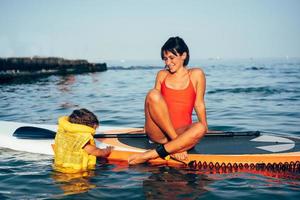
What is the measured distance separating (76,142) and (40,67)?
51021mm

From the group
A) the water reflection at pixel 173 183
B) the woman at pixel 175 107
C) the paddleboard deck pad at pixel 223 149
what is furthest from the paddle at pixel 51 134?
the water reflection at pixel 173 183

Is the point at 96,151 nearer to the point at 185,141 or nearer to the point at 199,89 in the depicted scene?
the point at 185,141

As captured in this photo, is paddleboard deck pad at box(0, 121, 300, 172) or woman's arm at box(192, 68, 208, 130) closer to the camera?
paddleboard deck pad at box(0, 121, 300, 172)

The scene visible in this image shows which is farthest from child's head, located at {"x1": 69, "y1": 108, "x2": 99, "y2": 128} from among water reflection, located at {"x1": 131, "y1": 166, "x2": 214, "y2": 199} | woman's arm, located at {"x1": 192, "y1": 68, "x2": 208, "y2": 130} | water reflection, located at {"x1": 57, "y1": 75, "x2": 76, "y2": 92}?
water reflection, located at {"x1": 57, "y1": 75, "x2": 76, "y2": 92}

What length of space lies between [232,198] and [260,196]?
1.10 ft

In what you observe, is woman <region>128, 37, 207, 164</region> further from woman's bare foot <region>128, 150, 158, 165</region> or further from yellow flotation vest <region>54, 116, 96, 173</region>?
yellow flotation vest <region>54, 116, 96, 173</region>

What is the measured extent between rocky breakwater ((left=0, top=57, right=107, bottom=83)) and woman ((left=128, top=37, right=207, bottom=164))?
120 feet

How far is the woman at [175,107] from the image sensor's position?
4.75 metres

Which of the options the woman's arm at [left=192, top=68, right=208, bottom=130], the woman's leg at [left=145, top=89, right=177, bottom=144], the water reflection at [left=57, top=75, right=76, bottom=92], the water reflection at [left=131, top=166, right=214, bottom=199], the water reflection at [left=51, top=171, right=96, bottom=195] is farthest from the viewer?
the water reflection at [left=57, top=75, right=76, bottom=92]

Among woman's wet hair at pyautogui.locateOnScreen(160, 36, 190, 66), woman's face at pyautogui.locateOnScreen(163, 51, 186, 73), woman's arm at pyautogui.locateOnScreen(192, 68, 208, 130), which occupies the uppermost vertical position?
woman's wet hair at pyautogui.locateOnScreen(160, 36, 190, 66)

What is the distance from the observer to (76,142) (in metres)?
4.88

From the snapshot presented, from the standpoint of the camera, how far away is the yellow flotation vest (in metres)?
4.87

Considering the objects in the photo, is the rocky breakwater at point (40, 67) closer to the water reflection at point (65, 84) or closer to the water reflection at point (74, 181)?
the water reflection at point (65, 84)

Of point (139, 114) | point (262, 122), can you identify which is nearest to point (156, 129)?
point (262, 122)
